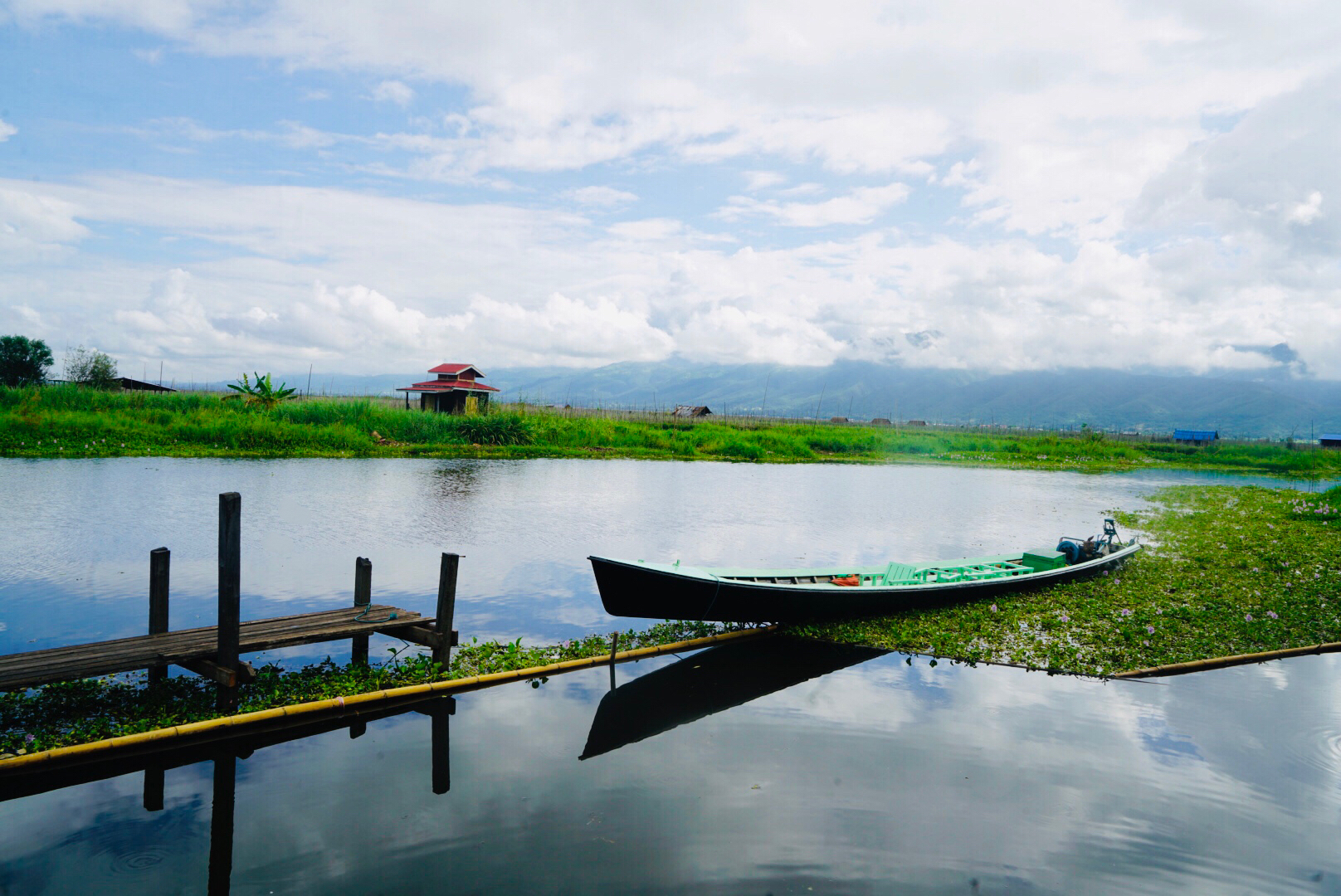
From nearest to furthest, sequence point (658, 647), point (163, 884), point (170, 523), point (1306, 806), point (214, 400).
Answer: point (163, 884) → point (1306, 806) → point (658, 647) → point (170, 523) → point (214, 400)

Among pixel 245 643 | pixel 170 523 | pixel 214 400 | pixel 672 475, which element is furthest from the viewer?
pixel 214 400

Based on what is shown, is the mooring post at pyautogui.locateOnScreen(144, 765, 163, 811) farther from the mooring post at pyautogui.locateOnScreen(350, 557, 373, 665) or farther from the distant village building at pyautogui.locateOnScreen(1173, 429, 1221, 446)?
the distant village building at pyautogui.locateOnScreen(1173, 429, 1221, 446)

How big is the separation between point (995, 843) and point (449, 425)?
115ft

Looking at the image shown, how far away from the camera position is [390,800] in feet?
21.4

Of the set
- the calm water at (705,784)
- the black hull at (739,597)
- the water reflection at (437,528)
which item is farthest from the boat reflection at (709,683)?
the water reflection at (437,528)

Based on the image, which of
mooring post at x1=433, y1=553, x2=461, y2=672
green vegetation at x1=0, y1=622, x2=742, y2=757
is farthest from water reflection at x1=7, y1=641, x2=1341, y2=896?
mooring post at x1=433, y1=553, x2=461, y2=672

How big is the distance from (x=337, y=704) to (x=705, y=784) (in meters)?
3.71

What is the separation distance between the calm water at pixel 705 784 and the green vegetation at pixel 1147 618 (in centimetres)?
51

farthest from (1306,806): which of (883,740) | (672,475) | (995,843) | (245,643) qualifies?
(672,475)

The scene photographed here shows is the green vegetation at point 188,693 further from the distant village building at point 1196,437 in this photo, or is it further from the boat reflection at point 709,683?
the distant village building at point 1196,437

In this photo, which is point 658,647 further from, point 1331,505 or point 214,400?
point 214,400

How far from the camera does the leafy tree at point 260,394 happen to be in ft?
122

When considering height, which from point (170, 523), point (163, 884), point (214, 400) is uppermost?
point (214, 400)

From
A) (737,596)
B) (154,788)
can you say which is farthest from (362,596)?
(737,596)
